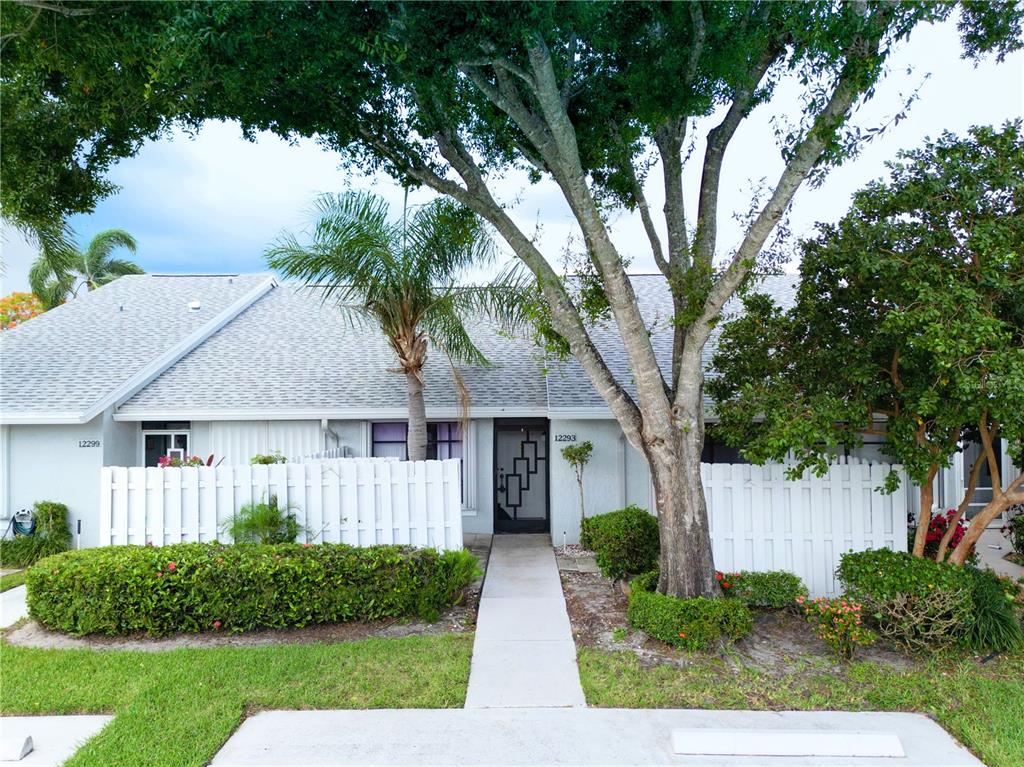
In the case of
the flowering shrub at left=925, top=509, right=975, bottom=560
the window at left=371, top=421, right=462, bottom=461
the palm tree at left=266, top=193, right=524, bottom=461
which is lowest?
the flowering shrub at left=925, top=509, right=975, bottom=560

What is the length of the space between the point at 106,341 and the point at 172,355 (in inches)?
77.4

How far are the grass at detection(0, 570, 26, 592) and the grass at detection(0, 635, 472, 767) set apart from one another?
3.13 metres

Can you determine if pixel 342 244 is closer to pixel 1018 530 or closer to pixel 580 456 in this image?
pixel 580 456

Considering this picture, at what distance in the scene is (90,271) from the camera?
3034 centimetres

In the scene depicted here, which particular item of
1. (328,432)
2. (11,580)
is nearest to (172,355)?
(328,432)

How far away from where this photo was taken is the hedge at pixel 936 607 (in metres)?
6.50

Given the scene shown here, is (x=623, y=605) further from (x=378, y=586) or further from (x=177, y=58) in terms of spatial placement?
(x=177, y=58)

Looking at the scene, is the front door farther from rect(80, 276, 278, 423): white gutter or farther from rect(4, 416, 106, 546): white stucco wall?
rect(4, 416, 106, 546): white stucco wall

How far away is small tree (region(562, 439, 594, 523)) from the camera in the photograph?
11.5 m

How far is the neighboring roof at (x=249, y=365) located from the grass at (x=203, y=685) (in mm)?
5282

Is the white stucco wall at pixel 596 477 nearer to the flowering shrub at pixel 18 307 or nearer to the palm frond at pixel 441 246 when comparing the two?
the palm frond at pixel 441 246

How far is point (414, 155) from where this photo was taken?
8.36 metres

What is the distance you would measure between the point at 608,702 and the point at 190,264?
71.4 ft

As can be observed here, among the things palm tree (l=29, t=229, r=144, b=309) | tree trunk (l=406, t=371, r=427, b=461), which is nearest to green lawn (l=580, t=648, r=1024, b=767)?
tree trunk (l=406, t=371, r=427, b=461)
